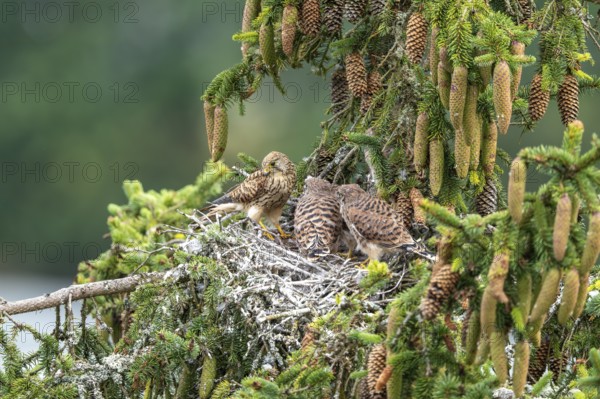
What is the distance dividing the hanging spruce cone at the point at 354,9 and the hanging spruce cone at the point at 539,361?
5.48ft

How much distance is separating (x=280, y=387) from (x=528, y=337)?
2.66ft

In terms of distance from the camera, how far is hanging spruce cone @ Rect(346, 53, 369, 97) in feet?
15.7

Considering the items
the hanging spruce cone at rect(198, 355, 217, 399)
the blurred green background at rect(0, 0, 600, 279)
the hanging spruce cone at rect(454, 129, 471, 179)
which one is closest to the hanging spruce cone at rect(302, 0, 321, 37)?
the hanging spruce cone at rect(454, 129, 471, 179)

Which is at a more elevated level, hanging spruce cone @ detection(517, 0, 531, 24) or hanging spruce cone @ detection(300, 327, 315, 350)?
hanging spruce cone @ detection(517, 0, 531, 24)

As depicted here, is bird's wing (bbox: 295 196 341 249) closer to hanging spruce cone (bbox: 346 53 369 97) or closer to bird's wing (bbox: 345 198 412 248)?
bird's wing (bbox: 345 198 412 248)

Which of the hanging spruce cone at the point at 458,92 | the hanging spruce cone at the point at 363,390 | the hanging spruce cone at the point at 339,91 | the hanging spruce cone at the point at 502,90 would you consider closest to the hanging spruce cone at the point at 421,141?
the hanging spruce cone at the point at 458,92

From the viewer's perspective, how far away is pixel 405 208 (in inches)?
189

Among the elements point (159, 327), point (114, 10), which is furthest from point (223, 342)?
point (114, 10)

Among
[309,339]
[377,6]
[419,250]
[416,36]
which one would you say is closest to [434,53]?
[416,36]

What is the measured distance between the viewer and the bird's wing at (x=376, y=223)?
4.62 m

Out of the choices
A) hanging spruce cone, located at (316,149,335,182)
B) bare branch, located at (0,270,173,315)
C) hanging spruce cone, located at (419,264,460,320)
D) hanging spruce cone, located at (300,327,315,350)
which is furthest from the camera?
hanging spruce cone, located at (316,149,335,182)

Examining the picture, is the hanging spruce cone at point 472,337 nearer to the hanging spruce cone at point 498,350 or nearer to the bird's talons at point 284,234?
the hanging spruce cone at point 498,350

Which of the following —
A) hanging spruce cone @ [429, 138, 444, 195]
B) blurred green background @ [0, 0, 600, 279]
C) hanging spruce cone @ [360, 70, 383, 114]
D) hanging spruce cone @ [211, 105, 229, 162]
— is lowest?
hanging spruce cone @ [429, 138, 444, 195]

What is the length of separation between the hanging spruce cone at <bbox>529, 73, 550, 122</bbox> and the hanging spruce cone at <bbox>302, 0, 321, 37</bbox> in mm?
1012
